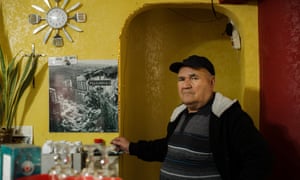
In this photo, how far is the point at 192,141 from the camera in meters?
1.58

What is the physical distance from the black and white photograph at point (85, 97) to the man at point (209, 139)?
0.41 metres

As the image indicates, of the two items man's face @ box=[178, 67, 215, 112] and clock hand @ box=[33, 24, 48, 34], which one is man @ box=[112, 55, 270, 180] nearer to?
man's face @ box=[178, 67, 215, 112]

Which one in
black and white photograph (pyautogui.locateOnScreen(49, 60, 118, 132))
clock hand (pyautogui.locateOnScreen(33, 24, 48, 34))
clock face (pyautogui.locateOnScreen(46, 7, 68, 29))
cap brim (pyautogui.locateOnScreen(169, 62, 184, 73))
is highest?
clock face (pyautogui.locateOnScreen(46, 7, 68, 29))

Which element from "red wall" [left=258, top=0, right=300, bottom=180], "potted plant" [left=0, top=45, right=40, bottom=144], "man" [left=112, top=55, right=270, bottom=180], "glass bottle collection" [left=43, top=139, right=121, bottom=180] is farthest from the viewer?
"potted plant" [left=0, top=45, right=40, bottom=144]

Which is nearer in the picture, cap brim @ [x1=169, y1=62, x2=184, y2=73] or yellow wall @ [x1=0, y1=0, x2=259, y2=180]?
cap brim @ [x1=169, y1=62, x2=184, y2=73]

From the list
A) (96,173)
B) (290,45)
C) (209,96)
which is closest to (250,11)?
(290,45)

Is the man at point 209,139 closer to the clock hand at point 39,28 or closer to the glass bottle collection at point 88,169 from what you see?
the glass bottle collection at point 88,169

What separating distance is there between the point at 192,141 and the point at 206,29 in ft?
4.36

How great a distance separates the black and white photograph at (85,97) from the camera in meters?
1.92

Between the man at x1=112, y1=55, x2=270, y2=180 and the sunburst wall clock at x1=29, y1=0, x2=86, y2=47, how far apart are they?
2.26 feet

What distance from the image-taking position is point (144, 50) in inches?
103

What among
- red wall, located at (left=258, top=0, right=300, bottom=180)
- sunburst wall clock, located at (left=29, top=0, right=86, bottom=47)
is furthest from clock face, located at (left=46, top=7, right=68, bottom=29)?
red wall, located at (left=258, top=0, right=300, bottom=180)

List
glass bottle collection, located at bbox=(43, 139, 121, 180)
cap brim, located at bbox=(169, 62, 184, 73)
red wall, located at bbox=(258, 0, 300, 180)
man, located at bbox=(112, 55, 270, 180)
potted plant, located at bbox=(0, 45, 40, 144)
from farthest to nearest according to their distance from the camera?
1. potted plant, located at bbox=(0, 45, 40, 144)
2. cap brim, located at bbox=(169, 62, 184, 73)
3. red wall, located at bbox=(258, 0, 300, 180)
4. man, located at bbox=(112, 55, 270, 180)
5. glass bottle collection, located at bbox=(43, 139, 121, 180)

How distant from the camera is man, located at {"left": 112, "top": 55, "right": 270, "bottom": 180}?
1414 millimetres
